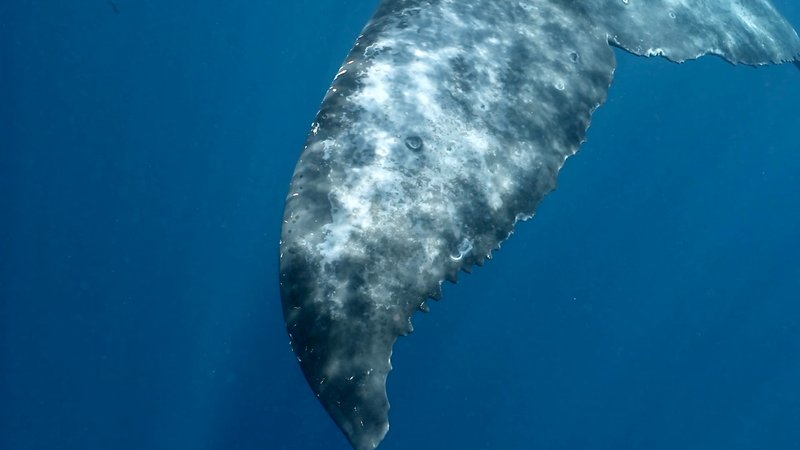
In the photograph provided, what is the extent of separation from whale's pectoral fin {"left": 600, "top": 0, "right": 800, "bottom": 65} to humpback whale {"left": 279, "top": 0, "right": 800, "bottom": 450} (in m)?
0.43

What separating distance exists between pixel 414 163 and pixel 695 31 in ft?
15.1

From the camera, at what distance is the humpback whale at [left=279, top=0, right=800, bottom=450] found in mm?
3807

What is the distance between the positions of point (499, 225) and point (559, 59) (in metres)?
1.94

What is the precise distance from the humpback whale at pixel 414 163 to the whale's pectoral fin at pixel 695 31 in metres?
0.43

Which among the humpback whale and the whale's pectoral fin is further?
the whale's pectoral fin

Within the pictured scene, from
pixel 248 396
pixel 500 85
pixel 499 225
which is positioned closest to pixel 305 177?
pixel 499 225

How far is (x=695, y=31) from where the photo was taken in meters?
7.16

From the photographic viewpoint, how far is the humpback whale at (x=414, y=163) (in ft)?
12.5

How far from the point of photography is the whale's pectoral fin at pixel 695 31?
21.5 ft

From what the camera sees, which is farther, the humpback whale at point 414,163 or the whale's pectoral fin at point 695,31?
the whale's pectoral fin at point 695,31

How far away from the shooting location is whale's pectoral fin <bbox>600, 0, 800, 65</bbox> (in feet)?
21.5

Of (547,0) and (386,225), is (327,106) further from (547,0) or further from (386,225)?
(547,0)

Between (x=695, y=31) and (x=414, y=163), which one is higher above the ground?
(x=695, y=31)

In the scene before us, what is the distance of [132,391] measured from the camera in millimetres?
22984
